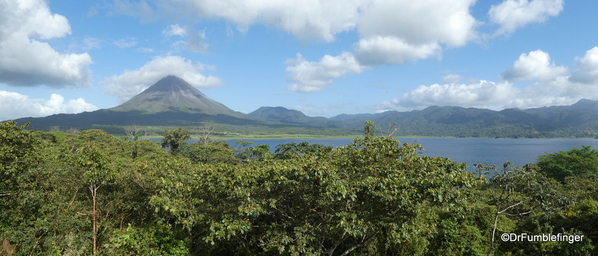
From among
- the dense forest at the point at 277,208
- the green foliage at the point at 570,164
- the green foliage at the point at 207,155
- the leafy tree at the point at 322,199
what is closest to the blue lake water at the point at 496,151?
the green foliage at the point at 570,164

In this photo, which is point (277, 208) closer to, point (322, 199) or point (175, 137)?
point (322, 199)

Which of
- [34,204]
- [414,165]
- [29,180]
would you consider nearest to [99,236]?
[34,204]

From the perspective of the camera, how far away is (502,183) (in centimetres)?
1038

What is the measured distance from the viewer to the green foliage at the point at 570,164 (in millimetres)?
30203

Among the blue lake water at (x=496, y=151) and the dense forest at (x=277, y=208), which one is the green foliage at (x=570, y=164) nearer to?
the blue lake water at (x=496, y=151)

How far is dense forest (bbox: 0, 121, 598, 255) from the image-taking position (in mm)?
7035

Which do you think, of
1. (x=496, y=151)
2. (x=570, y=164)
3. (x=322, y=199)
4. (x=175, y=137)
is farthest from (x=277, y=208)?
(x=496, y=151)

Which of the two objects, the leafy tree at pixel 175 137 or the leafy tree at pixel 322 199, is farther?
the leafy tree at pixel 175 137

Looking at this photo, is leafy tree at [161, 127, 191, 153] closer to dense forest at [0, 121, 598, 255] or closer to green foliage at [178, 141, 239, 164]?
green foliage at [178, 141, 239, 164]

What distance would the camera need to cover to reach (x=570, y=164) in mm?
31234

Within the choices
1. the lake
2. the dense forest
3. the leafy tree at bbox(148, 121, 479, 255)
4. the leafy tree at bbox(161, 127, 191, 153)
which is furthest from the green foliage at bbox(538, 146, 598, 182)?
the leafy tree at bbox(161, 127, 191, 153)

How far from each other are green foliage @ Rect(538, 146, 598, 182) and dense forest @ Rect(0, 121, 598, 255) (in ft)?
86.2

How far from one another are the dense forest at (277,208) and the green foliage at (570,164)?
2628cm

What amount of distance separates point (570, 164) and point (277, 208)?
3861cm
